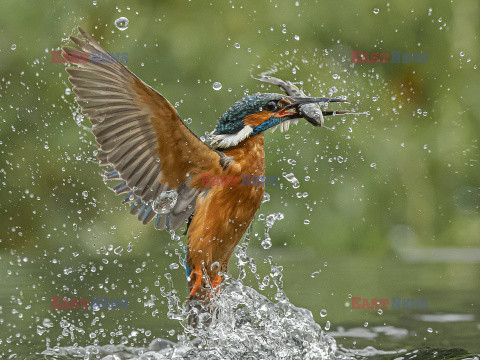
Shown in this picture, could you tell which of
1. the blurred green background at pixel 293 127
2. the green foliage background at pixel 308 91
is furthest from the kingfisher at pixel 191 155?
the green foliage background at pixel 308 91

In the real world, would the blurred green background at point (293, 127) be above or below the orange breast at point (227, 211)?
above

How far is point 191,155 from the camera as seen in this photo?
3.35 m

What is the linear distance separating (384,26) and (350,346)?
499cm

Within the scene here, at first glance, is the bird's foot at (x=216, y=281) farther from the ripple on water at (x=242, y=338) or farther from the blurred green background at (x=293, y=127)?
the blurred green background at (x=293, y=127)

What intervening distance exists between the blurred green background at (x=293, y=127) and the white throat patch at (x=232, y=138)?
12.0ft

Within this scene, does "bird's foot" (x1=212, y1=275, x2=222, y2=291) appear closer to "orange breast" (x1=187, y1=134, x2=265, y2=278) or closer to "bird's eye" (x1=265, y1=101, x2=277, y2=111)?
"orange breast" (x1=187, y1=134, x2=265, y2=278)

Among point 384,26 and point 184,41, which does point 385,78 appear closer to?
point 384,26

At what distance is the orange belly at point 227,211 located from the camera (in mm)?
3432

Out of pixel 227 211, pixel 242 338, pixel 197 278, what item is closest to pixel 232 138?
pixel 227 211

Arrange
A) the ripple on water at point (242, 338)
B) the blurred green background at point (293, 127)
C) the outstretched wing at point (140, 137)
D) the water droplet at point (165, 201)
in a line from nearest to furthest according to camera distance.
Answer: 1. the outstretched wing at point (140, 137)
2. the ripple on water at point (242, 338)
3. the water droplet at point (165, 201)
4. the blurred green background at point (293, 127)

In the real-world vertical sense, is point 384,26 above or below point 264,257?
above

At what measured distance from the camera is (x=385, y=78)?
784cm

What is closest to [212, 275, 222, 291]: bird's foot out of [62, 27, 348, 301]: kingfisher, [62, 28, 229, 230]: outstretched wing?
[62, 27, 348, 301]: kingfisher

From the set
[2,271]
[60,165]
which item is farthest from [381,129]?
[2,271]
